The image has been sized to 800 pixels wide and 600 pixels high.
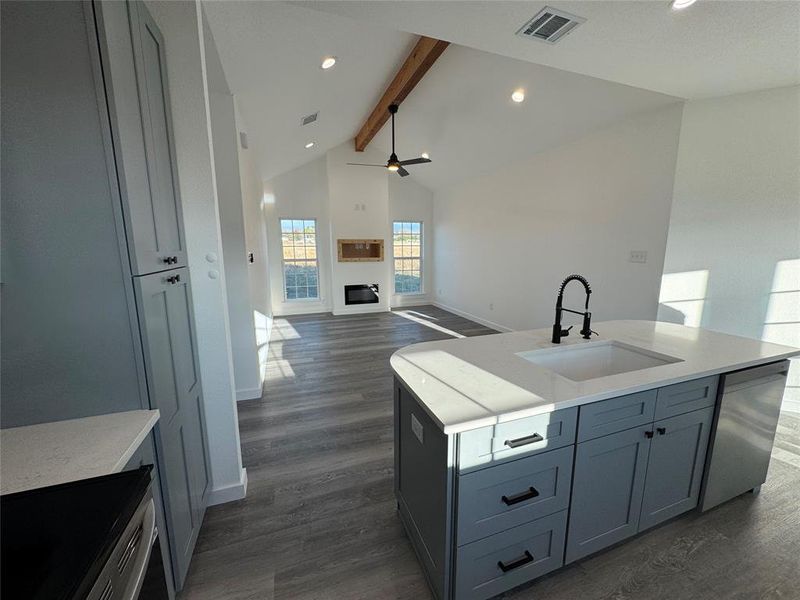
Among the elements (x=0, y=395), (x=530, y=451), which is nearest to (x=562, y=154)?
(x=530, y=451)

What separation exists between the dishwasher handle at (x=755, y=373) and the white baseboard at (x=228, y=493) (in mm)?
2652

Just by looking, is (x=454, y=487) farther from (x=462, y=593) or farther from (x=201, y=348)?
(x=201, y=348)

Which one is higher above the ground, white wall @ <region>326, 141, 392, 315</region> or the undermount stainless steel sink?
white wall @ <region>326, 141, 392, 315</region>

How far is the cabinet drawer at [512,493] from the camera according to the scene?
45.3 inches

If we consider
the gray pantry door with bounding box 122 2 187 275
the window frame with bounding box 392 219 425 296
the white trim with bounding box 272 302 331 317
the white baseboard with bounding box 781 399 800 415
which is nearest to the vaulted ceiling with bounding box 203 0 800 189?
the gray pantry door with bounding box 122 2 187 275

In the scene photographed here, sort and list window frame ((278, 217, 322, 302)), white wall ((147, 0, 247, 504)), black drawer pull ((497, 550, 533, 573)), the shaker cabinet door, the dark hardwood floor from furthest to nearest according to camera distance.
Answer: window frame ((278, 217, 322, 302)), white wall ((147, 0, 247, 504)), the dark hardwood floor, black drawer pull ((497, 550, 533, 573)), the shaker cabinet door

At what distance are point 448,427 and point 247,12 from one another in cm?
244

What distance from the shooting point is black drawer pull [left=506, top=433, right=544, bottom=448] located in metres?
1.17

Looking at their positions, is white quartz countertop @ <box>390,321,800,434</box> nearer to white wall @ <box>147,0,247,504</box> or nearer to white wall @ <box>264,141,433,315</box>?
white wall @ <box>147,0,247,504</box>

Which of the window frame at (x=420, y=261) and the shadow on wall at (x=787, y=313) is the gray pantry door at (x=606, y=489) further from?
the window frame at (x=420, y=261)

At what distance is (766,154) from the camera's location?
2650mm

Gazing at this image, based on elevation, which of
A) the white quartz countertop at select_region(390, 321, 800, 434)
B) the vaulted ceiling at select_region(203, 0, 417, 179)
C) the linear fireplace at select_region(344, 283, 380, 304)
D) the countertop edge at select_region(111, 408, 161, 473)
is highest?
the vaulted ceiling at select_region(203, 0, 417, 179)

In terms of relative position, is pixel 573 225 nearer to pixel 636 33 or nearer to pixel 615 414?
pixel 636 33

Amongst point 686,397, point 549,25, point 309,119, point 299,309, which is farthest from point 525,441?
point 299,309
